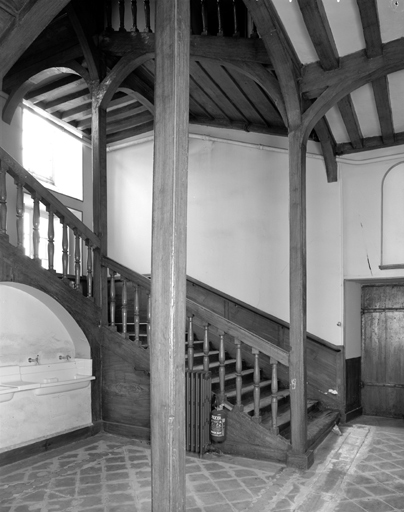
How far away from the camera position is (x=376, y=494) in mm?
4168

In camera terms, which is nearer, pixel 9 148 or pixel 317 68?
pixel 317 68

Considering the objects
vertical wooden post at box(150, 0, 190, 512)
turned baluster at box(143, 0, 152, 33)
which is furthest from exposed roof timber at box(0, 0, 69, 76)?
turned baluster at box(143, 0, 152, 33)

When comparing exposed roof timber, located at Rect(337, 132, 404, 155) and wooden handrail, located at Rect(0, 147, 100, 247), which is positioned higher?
exposed roof timber, located at Rect(337, 132, 404, 155)

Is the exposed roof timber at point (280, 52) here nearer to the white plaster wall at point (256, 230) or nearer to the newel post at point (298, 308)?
the newel post at point (298, 308)

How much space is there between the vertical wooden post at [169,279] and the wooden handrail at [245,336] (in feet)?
9.59

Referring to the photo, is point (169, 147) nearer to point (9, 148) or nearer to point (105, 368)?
point (105, 368)

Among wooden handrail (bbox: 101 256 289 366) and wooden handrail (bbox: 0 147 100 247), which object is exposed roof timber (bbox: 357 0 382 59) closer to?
wooden handrail (bbox: 101 256 289 366)

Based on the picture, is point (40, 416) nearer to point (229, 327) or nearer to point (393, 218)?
point (229, 327)

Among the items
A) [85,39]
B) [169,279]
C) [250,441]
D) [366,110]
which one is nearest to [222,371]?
[250,441]

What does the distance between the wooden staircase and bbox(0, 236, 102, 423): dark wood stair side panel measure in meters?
0.01

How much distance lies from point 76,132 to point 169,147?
730 cm

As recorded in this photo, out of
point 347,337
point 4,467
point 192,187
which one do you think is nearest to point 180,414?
point 4,467

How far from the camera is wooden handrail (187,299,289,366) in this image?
497 cm

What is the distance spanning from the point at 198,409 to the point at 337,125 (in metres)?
4.29
